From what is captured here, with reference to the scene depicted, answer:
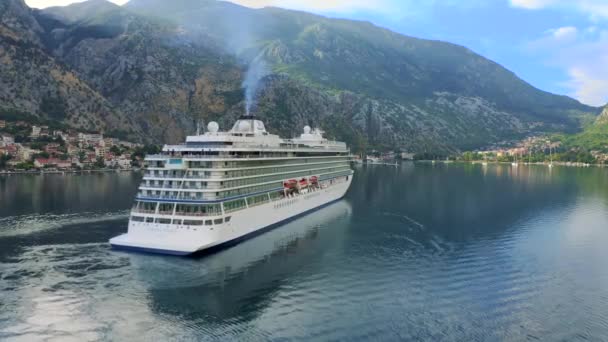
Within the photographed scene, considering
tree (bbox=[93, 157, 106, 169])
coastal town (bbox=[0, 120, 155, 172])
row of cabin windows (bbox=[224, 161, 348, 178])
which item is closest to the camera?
row of cabin windows (bbox=[224, 161, 348, 178])

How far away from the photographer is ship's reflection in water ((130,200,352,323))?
27203 mm

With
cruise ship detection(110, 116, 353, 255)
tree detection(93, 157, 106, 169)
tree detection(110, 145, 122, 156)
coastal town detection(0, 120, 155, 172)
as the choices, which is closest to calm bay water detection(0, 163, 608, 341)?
cruise ship detection(110, 116, 353, 255)

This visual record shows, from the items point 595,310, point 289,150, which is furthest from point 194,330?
point 289,150

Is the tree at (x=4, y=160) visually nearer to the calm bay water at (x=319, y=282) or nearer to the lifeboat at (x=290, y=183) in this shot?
the calm bay water at (x=319, y=282)

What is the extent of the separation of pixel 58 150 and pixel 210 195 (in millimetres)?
110515

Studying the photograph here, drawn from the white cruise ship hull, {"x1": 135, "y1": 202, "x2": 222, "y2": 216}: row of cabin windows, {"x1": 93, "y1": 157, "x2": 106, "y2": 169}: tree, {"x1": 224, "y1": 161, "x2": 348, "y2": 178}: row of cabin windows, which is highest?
{"x1": 224, "y1": 161, "x2": 348, "y2": 178}: row of cabin windows

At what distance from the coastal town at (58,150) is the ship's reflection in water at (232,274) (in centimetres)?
9976

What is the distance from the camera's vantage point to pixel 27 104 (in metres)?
148

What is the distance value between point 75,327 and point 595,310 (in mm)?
29800

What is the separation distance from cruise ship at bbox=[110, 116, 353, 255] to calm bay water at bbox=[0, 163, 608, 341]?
1.50 meters

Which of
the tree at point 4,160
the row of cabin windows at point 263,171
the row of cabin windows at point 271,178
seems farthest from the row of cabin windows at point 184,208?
the tree at point 4,160

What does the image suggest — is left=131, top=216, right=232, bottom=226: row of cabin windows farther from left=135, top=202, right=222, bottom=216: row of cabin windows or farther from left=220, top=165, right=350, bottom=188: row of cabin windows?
left=220, top=165, right=350, bottom=188: row of cabin windows

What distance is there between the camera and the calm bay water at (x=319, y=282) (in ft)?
80.5

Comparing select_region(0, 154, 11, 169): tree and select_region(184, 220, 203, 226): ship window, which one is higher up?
select_region(0, 154, 11, 169): tree
